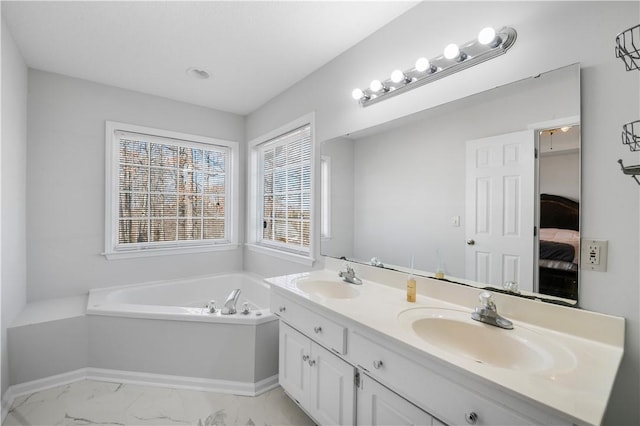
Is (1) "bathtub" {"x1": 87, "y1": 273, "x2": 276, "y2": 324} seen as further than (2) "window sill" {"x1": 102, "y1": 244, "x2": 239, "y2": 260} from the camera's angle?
No

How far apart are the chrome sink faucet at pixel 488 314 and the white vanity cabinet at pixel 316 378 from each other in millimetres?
596

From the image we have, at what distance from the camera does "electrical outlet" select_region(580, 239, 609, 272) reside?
1.05 metres

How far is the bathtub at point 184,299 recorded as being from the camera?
2119mm

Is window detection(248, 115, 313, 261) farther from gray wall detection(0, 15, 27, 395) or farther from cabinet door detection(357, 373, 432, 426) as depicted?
gray wall detection(0, 15, 27, 395)

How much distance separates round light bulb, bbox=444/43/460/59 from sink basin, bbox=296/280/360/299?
1.36 meters

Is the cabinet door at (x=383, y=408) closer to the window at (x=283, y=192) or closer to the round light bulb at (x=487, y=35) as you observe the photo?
the window at (x=283, y=192)

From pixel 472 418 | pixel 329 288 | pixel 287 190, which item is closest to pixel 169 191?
pixel 287 190

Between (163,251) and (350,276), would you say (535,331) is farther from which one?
(163,251)

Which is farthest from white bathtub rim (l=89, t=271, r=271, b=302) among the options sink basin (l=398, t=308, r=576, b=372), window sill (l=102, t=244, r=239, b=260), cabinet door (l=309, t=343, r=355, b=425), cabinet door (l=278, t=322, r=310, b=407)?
sink basin (l=398, t=308, r=576, b=372)

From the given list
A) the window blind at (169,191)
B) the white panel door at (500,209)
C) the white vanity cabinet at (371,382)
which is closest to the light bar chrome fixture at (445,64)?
the white panel door at (500,209)

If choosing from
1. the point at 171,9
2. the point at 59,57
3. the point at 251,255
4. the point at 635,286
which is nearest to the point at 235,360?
the point at 251,255

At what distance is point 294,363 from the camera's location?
1717 millimetres

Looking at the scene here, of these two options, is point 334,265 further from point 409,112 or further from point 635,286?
point 635,286

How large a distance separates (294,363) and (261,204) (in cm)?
205
